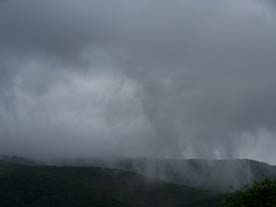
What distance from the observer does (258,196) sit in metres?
123

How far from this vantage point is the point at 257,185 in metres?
125

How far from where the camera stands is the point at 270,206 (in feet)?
391

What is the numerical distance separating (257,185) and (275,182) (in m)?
5.77

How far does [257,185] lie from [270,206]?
7104 mm

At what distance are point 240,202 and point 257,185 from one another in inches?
247

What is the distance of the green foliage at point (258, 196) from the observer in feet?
399

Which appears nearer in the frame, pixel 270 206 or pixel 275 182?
pixel 270 206

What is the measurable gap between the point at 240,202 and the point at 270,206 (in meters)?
6.93

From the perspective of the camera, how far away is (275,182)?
12775cm

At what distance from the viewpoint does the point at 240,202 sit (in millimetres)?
122312

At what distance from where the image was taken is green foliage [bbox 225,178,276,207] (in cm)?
12156
